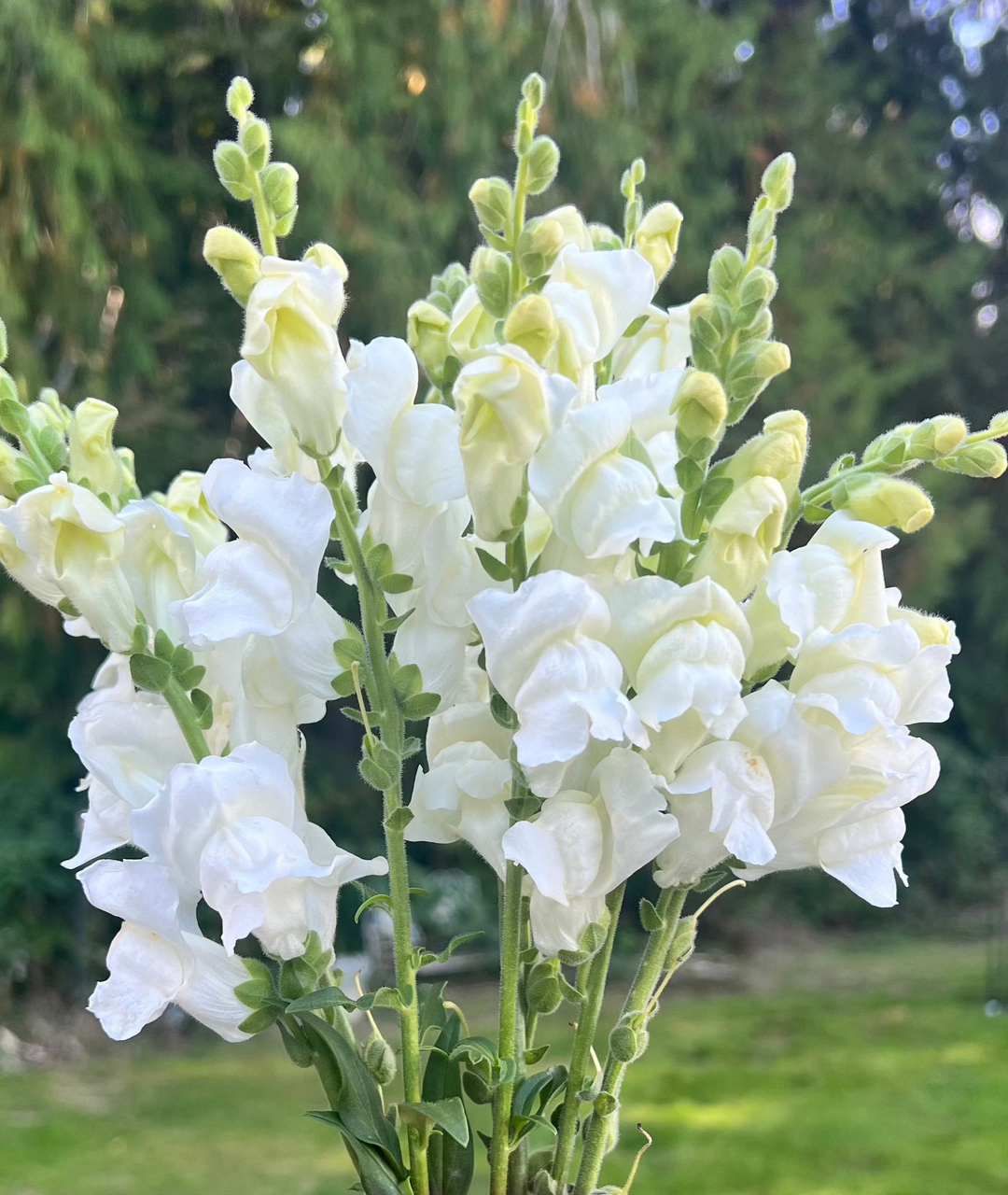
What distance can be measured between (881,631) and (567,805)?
0.12 metres

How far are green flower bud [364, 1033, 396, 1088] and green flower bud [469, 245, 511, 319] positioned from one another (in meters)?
0.26

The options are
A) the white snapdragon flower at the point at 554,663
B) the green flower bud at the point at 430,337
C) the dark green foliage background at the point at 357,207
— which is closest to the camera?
the white snapdragon flower at the point at 554,663

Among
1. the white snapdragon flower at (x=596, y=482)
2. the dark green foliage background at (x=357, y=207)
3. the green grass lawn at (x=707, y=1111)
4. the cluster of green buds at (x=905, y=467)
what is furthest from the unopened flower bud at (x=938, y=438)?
the dark green foliage background at (x=357, y=207)

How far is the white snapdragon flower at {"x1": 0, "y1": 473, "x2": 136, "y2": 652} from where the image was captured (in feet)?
1.27

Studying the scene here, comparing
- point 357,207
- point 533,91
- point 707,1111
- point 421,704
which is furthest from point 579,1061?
point 357,207

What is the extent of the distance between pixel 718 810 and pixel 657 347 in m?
0.23

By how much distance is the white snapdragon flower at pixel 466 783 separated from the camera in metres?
0.41

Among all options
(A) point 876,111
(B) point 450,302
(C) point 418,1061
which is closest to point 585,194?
(A) point 876,111

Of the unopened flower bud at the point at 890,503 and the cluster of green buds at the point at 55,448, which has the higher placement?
the cluster of green buds at the point at 55,448

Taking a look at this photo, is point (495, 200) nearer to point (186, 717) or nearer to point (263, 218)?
point (263, 218)

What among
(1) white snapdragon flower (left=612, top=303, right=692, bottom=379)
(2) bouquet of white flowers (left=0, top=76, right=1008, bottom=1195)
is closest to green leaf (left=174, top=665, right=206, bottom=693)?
(2) bouquet of white flowers (left=0, top=76, right=1008, bottom=1195)

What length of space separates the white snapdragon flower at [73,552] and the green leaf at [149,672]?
2 cm

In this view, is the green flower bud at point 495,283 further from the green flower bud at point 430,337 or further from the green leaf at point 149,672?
the green leaf at point 149,672

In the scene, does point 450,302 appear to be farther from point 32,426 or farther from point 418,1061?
point 418,1061
